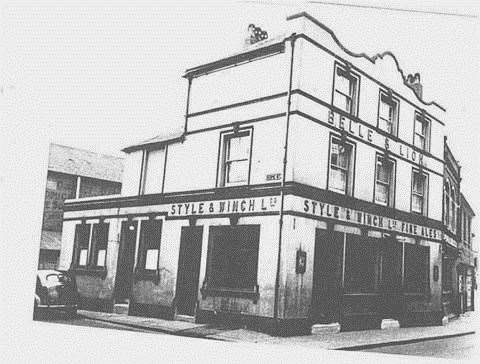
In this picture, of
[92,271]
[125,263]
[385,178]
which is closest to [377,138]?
[385,178]

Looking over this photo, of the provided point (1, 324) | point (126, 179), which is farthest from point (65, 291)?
point (126, 179)

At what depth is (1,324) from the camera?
5605mm

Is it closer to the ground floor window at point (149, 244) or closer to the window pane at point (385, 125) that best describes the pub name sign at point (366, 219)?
the window pane at point (385, 125)

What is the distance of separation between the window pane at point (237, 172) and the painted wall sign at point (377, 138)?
93 centimetres

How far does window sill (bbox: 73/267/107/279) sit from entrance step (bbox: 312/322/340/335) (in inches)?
86.3

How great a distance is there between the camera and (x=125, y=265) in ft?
18.5

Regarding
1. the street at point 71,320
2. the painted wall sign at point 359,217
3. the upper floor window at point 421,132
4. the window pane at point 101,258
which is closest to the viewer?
the painted wall sign at point 359,217

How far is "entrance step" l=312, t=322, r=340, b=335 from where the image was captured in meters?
4.81

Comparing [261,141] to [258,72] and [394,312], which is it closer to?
[258,72]

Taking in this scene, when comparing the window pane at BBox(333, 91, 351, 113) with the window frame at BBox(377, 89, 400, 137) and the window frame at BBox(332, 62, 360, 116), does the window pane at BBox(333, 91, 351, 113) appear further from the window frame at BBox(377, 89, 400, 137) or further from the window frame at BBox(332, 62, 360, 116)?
the window frame at BBox(377, 89, 400, 137)

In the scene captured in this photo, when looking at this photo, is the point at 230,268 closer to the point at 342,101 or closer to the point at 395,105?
the point at 342,101

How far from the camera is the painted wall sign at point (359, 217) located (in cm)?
491

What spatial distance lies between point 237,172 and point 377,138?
4.32ft

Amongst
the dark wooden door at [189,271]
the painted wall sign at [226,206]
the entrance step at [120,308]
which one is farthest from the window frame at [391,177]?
the entrance step at [120,308]
